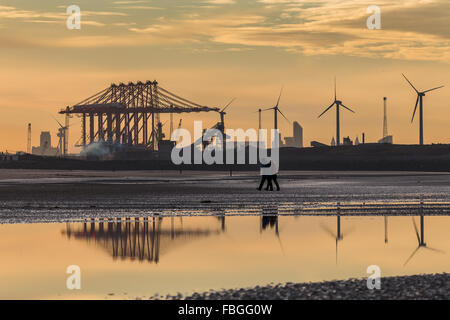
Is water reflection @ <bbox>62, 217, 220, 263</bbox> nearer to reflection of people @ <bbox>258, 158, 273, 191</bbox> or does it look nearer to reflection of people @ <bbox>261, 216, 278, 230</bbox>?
reflection of people @ <bbox>261, 216, 278, 230</bbox>

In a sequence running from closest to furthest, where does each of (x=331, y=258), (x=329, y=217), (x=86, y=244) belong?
(x=331, y=258) < (x=86, y=244) < (x=329, y=217)

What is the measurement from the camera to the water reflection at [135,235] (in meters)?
19.6

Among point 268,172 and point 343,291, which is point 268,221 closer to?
point 343,291

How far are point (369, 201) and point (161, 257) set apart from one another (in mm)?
23412

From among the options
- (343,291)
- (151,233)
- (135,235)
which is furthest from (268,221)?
(343,291)

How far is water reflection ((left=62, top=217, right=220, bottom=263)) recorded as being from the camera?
1956 centimetres

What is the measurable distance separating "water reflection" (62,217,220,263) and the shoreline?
4.68 metres

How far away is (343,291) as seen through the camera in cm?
1366

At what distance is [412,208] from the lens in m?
34.6

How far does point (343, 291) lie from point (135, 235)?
1061cm

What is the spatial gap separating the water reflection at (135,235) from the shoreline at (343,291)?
4677 mm

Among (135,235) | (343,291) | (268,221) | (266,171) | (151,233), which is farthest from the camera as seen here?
(266,171)
